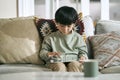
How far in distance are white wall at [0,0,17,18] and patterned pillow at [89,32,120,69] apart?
907 mm

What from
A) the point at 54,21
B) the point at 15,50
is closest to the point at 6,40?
the point at 15,50

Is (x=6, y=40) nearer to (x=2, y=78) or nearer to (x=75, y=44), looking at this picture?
(x=75, y=44)

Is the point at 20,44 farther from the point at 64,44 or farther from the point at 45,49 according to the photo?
the point at 64,44

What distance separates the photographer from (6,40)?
2.33m

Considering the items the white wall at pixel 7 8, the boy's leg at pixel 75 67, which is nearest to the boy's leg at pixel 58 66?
the boy's leg at pixel 75 67

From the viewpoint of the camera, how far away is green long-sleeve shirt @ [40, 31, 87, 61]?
227 cm

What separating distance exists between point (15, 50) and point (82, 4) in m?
1.04

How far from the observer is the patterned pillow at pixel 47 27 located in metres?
2.40

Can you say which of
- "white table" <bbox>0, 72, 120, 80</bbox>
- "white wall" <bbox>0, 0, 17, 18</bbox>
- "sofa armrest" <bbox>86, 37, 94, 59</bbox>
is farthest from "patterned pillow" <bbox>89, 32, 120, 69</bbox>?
"white wall" <bbox>0, 0, 17, 18</bbox>

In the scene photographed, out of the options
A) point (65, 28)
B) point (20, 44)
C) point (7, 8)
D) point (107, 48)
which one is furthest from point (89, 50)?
point (7, 8)

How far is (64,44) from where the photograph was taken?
7.55 ft

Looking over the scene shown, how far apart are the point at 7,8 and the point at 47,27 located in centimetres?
64

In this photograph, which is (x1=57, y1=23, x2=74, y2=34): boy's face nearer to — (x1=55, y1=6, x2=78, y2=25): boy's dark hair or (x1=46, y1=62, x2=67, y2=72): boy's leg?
(x1=55, y1=6, x2=78, y2=25): boy's dark hair

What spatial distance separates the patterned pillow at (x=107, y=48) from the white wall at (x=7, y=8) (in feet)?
2.98
